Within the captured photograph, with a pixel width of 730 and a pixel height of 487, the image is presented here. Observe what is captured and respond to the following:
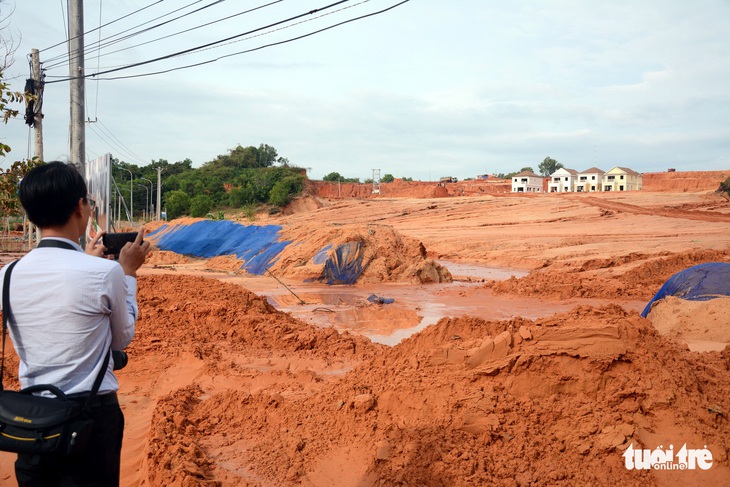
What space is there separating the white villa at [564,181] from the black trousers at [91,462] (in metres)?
75.3

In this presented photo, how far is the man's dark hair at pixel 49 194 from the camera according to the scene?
212 cm

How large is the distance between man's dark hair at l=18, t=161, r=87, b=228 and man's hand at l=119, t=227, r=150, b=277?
0.96 feet

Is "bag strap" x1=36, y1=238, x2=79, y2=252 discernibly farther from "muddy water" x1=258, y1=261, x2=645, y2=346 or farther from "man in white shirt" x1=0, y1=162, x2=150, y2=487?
"muddy water" x1=258, y1=261, x2=645, y2=346

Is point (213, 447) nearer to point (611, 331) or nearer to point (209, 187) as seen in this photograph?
point (611, 331)

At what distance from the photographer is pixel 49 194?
6.96 feet

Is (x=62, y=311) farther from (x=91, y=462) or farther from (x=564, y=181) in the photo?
(x=564, y=181)

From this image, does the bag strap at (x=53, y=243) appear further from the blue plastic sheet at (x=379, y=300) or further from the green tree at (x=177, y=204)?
the green tree at (x=177, y=204)

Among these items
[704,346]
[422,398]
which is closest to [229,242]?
[704,346]

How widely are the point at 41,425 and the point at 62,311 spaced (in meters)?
0.39

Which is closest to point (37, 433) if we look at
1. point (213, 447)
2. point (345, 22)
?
point (213, 447)

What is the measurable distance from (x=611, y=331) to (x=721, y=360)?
1759mm

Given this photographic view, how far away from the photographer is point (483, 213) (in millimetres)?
40531

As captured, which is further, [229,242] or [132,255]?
[229,242]

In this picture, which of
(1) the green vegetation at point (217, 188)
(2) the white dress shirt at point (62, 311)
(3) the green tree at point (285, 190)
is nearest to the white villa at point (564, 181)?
(1) the green vegetation at point (217, 188)
